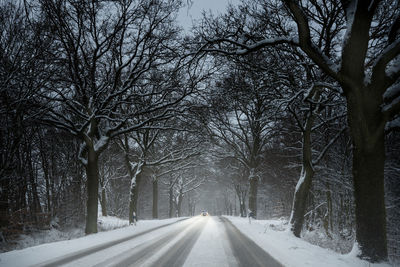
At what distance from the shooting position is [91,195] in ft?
37.4

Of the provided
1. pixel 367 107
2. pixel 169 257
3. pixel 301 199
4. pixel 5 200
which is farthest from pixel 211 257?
pixel 5 200

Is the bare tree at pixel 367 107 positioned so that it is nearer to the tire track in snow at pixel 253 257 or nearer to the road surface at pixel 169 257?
the tire track in snow at pixel 253 257

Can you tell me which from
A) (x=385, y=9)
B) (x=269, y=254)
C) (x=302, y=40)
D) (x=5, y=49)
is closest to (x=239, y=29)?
(x=302, y=40)

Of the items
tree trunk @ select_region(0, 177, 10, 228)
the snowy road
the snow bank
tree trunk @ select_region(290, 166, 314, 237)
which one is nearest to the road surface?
the snowy road

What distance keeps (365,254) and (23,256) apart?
7962 mm

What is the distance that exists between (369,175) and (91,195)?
35.3 ft

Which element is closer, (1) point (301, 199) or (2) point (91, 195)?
(1) point (301, 199)

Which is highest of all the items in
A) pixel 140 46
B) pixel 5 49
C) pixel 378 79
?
pixel 140 46

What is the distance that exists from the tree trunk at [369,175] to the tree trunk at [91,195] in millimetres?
10291

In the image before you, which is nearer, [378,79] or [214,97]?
[378,79]

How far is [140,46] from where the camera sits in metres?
13.5

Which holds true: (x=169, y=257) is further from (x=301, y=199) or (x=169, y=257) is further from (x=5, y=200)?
(x=5, y=200)

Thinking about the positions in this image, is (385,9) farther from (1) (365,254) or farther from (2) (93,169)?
(2) (93,169)

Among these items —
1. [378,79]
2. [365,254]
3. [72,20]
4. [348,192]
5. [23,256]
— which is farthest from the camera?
[348,192]
